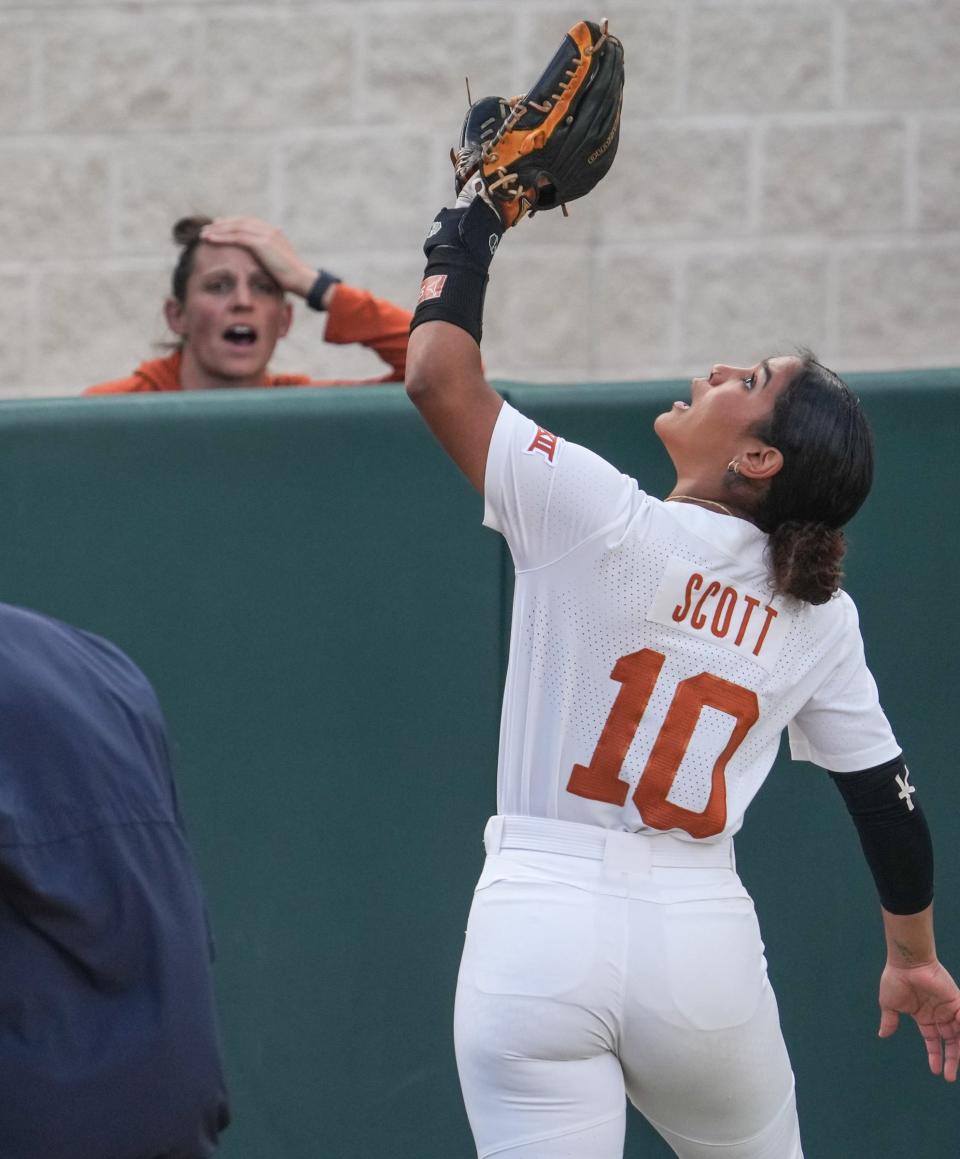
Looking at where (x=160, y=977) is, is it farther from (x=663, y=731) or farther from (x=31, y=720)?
(x=663, y=731)

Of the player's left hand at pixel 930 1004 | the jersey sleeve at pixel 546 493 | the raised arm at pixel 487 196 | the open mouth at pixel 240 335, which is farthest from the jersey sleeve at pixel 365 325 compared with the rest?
the player's left hand at pixel 930 1004

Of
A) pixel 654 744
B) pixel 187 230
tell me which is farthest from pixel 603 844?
pixel 187 230

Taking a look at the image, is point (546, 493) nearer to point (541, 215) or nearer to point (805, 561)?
point (805, 561)

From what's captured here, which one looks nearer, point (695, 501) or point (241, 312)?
point (695, 501)

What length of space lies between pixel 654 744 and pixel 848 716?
0.41 metres

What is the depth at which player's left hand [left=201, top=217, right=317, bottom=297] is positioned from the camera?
4.81 meters

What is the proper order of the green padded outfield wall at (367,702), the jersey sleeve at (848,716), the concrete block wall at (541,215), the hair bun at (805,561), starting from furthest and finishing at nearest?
1. the concrete block wall at (541,215)
2. the green padded outfield wall at (367,702)
3. the jersey sleeve at (848,716)
4. the hair bun at (805,561)

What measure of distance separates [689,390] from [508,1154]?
5.91ft

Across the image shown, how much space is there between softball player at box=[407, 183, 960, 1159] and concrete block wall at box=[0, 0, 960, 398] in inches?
114

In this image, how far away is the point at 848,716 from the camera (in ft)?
9.61

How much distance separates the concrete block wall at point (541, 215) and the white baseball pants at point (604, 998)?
316 cm

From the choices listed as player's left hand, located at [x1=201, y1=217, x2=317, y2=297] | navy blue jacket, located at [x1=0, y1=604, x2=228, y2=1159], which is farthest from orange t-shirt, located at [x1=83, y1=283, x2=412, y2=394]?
navy blue jacket, located at [x1=0, y1=604, x2=228, y2=1159]

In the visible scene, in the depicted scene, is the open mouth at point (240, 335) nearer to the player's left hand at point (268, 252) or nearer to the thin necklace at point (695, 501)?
the player's left hand at point (268, 252)

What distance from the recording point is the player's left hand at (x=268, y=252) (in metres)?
4.81
